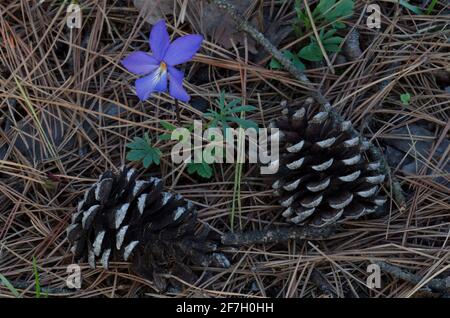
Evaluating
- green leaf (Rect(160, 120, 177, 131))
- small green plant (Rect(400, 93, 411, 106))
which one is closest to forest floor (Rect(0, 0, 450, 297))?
small green plant (Rect(400, 93, 411, 106))

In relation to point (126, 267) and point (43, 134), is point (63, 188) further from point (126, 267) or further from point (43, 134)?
point (126, 267)

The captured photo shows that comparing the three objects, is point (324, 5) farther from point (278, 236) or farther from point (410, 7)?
point (278, 236)

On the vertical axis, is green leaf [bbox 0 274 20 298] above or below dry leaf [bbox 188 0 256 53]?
below

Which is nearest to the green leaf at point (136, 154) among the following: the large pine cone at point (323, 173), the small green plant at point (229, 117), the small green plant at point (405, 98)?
the small green plant at point (229, 117)

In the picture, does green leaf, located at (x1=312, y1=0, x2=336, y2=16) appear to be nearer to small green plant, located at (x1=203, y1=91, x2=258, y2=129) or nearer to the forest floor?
the forest floor

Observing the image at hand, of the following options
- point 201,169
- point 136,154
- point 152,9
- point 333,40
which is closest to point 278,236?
point 201,169

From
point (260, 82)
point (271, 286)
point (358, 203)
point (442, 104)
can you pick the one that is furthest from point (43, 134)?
point (442, 104)

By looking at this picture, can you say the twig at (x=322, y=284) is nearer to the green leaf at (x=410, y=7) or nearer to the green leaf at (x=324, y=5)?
the green leaf at (x=324, y=5)
